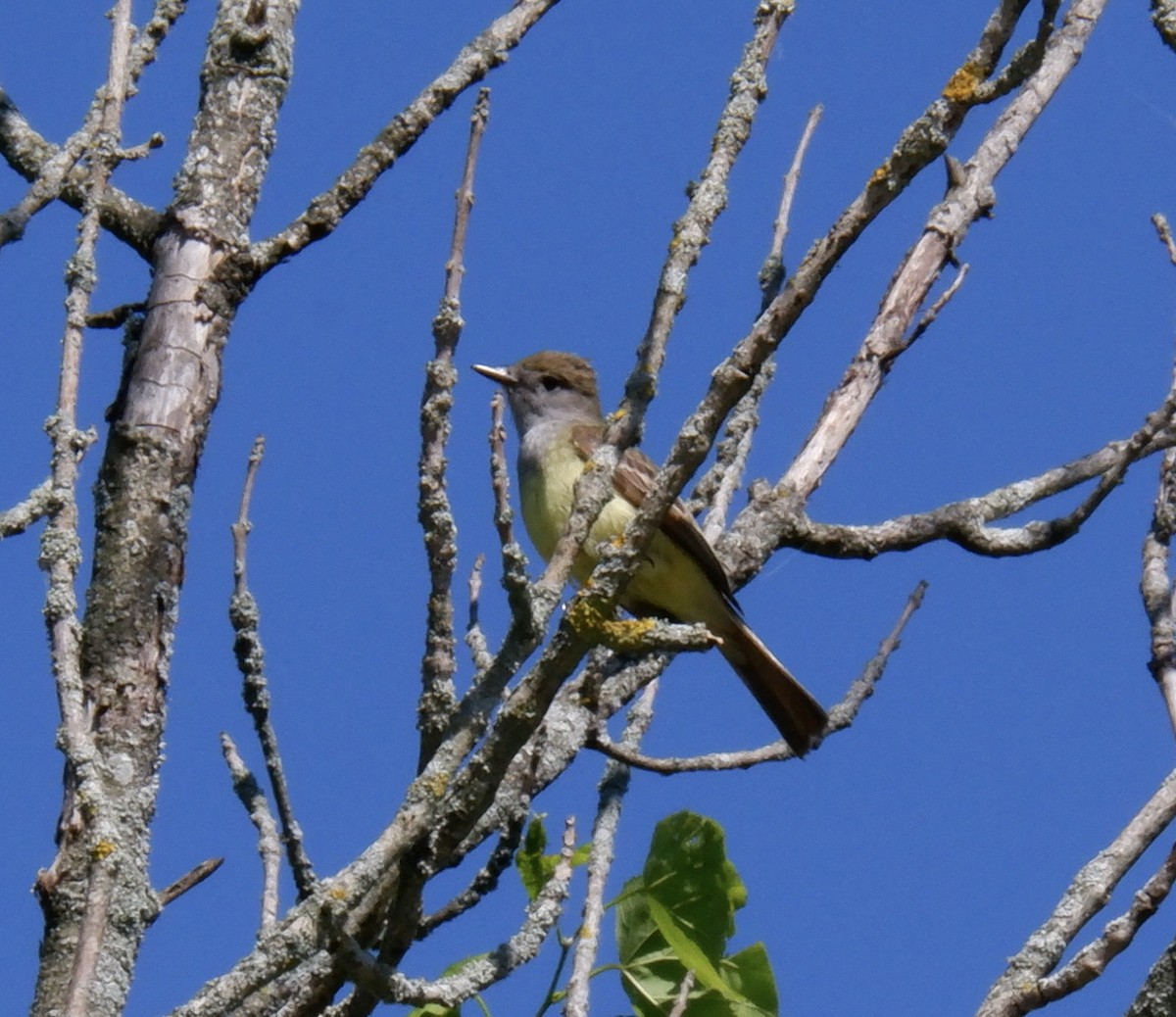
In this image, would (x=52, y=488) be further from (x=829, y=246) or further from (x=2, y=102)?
(x=2, y=102)

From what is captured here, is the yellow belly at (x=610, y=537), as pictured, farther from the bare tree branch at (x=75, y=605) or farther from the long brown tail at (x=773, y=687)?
the bare tree branch at (x=75, y=605)

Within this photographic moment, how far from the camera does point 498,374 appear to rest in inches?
331

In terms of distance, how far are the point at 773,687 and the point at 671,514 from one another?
4.74 feet

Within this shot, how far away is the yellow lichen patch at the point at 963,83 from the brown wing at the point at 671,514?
1.87m

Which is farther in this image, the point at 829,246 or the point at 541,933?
the point at 541,933

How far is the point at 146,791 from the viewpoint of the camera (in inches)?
154

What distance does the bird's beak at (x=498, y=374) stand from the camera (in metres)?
8.34

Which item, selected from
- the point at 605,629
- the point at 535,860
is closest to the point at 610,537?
Result: the point at 535,860

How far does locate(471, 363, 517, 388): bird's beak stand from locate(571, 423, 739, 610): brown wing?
0.85 metres

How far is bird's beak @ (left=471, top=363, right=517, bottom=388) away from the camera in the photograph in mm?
8336

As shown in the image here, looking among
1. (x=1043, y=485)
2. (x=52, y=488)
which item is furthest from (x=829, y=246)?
(x=1043, y=485)

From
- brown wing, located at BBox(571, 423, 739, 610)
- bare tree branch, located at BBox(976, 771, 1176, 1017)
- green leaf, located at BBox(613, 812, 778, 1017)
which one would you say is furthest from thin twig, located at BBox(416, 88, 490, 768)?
brown wing, located at BBox(571, 423, 739, 610)

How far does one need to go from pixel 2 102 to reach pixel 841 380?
2.73 meters

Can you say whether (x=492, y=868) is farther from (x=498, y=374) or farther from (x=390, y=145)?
(x=498, y=374)
